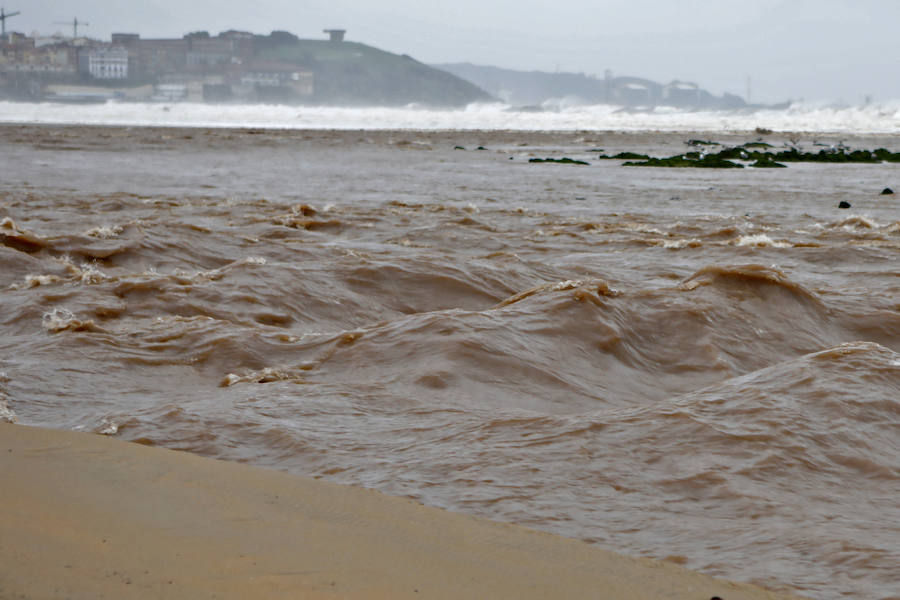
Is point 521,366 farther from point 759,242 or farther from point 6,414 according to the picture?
point 759,242

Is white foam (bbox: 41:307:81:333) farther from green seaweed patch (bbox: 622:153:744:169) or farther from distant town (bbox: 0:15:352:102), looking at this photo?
distant town (bbox: 0:15:352:102)

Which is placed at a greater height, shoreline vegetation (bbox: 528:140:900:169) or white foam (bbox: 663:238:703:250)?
shoreline vegetation (bbox: 528:140:900:169)

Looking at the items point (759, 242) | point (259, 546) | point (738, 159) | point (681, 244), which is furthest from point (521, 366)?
point (738, 159)

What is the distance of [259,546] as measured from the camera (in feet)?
9.48

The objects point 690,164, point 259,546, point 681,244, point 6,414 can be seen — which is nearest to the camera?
point 259,546

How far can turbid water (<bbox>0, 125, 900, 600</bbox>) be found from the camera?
3707 mm

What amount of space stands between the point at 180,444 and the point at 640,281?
6089 millimetres

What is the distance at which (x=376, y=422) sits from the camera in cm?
480

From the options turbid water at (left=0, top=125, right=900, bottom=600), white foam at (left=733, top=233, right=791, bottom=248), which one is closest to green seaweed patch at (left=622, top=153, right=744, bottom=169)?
turbid water at (left=0, top=125, right=900, bottom=600)

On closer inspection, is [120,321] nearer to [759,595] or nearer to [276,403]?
[276,403]

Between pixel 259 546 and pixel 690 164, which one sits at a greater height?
pixel 690 164

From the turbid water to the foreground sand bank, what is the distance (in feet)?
0.91

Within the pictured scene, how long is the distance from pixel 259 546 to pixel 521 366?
3.31 metres

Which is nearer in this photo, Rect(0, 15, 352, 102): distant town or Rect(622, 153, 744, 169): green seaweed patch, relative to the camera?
Rect(622, 153, 744, 169): green seaweed patch
